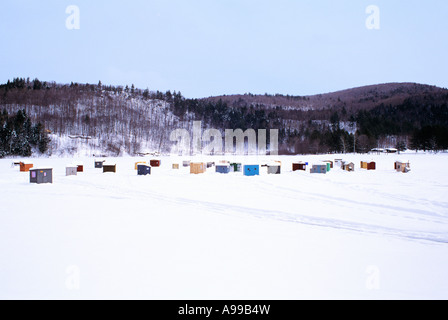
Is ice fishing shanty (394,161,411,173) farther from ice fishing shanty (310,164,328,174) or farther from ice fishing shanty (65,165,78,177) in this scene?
ice fishing shanty (65,165,78,177)

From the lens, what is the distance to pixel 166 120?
12175 centimetres

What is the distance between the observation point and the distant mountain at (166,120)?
250 feet

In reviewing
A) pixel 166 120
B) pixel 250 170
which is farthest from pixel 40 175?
pixel 166 120

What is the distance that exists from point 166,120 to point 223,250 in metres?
121

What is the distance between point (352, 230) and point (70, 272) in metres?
6.64

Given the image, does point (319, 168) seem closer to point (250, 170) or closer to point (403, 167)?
point (250, 170)

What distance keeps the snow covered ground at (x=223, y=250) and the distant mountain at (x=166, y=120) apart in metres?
66.5

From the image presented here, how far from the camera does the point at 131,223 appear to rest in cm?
752

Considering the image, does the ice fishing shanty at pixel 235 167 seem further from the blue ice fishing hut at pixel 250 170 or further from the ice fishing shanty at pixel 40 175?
the ice fishing shanty at pixel 40 175

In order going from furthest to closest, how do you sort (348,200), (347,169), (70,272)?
(347,169) → (348,200) → (70,272)

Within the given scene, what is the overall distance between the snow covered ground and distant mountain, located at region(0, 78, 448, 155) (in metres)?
66.5

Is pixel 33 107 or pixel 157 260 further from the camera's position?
pixel 33 107
